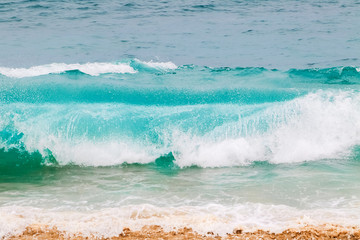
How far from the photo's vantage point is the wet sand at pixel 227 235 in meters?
3.46

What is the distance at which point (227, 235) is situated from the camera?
3545mm

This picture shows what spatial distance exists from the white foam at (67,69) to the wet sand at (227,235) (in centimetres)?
789

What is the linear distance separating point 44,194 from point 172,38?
43.2 ft

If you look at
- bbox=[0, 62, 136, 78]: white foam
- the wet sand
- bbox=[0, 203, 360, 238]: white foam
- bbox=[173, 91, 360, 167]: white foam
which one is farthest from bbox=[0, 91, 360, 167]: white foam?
bbox=[0, 62, 136, 78]: white foam

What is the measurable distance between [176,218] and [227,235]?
1.72 feet

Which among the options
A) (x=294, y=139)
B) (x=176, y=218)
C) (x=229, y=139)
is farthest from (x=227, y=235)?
(x=294, y=139)

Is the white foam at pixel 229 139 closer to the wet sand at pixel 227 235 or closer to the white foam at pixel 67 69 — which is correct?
the wet sand at pixel 227 235

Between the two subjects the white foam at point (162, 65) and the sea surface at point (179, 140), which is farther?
the white foam at point (162, 65)

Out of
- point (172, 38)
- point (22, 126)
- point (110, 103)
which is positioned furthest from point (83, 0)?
point (22, 126)

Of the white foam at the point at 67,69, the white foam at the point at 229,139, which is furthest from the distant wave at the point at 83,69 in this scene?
the white foam at the point at 229,139

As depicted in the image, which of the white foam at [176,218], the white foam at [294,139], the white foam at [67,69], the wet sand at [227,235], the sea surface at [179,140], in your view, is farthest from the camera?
the white foam at [67,69]

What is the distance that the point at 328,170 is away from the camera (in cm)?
581

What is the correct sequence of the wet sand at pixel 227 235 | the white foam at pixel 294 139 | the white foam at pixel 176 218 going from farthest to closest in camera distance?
the white foam at pixel 294 139 → the white foam at pixel 176 218 → the wet sand at pixel 227 235

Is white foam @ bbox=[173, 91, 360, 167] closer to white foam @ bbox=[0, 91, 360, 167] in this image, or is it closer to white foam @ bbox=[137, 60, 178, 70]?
white foam @ bbox=[0, 91, 360, 167]
